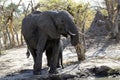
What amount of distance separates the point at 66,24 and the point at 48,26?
70cm

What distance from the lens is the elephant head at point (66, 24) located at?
11.2 m

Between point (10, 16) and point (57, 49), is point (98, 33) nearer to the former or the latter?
point (10, 16)

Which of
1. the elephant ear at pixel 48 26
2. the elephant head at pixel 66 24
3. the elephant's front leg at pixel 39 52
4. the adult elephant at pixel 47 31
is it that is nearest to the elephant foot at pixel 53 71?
the adult elephant at pixel 47 31

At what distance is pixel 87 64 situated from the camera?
13734 millimetres

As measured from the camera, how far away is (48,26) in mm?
11602

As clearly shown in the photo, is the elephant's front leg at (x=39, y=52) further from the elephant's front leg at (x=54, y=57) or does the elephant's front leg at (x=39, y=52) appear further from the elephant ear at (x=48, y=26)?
the elephant's front leg at (x=54, y=57)

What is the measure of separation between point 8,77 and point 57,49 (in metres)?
1.95

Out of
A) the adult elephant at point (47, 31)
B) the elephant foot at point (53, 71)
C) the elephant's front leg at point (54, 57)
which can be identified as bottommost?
the elephant foot at point (53, 71)

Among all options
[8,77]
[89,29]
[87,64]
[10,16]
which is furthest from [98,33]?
[8,77]

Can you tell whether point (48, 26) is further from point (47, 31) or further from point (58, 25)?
point (58, 25)

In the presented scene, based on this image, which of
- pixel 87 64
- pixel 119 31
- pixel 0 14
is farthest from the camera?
pixel 0 14

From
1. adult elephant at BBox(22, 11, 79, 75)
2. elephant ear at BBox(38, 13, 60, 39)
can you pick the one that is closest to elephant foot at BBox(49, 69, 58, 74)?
adult elephant at BBox(22, 11, 79, 75)

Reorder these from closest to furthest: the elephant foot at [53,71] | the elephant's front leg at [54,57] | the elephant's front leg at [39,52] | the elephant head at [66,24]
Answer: the elephant head at [66,24] → the elephant's front leg at [39,52] → the elephant foot at [53,71] → the elephant's front leg at [54,57]

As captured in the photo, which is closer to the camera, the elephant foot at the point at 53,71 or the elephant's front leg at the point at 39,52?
the elephant's front leg at the point at 39,52
